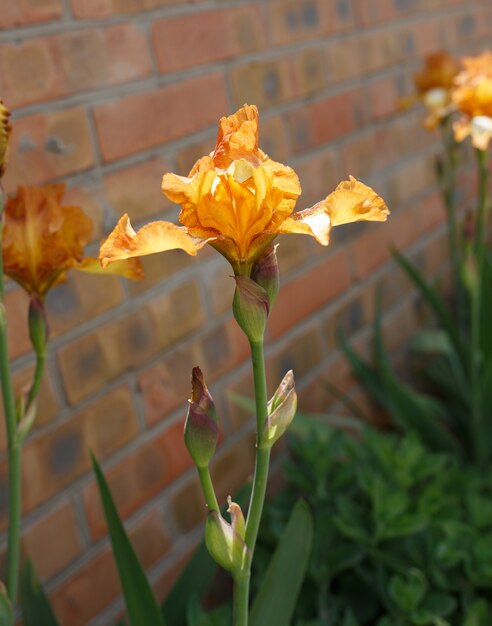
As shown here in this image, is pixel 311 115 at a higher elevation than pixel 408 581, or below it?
higher

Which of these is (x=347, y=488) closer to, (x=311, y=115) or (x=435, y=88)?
(x=311, y=115)

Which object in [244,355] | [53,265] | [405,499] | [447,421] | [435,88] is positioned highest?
[53,265]

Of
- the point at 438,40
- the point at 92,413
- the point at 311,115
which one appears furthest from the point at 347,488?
the point at 438,40

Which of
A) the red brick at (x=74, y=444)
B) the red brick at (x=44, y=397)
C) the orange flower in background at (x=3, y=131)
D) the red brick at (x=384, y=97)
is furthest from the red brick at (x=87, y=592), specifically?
the red brick at (x=384, y=97)

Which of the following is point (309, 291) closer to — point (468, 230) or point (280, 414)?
point (468, 230)

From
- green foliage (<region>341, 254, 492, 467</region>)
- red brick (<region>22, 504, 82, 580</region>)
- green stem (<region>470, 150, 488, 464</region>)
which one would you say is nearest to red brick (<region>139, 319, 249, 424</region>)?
red brick (<region>22, 504, 82, 580</region>)

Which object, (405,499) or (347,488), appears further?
(347,488)

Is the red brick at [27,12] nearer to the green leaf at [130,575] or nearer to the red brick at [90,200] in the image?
the red brick at [90,200]
